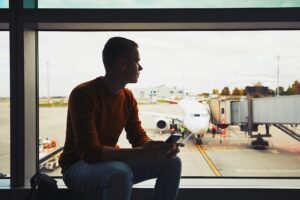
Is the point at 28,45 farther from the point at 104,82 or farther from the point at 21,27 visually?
the point at 104,82

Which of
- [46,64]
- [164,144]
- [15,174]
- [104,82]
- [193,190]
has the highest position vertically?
[46,64]

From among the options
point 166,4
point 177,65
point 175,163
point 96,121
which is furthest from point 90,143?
point 177,65

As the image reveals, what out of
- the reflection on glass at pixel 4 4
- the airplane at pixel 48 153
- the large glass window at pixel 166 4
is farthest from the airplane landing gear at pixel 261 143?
the reflection on glass at pixel 4 4

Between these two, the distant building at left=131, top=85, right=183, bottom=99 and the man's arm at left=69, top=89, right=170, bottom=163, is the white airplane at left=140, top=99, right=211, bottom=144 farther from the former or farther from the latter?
the man's arm at left=69, top=89, right=170, bottom=163

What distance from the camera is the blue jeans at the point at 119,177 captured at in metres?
1.04

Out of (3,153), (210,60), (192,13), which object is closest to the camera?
(192,13)

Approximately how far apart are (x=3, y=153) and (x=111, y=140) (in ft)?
4.48

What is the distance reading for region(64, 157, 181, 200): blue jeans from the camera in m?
1.04

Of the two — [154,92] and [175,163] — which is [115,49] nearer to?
[175,163]

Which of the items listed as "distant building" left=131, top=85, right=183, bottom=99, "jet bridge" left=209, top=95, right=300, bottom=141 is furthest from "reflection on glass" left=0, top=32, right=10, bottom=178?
"jet bridge" left=209, top=95, right=300, bottom=141

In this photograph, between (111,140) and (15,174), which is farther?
(15,174)

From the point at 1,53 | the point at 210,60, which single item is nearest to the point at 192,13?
the point at 210,60

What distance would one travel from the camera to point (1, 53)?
2.27m

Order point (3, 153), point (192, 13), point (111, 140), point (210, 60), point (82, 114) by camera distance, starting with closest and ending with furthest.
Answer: point (82, 114) → point (111, 140) → point (192, 13) → point (3, 153) → point (210, 60)
